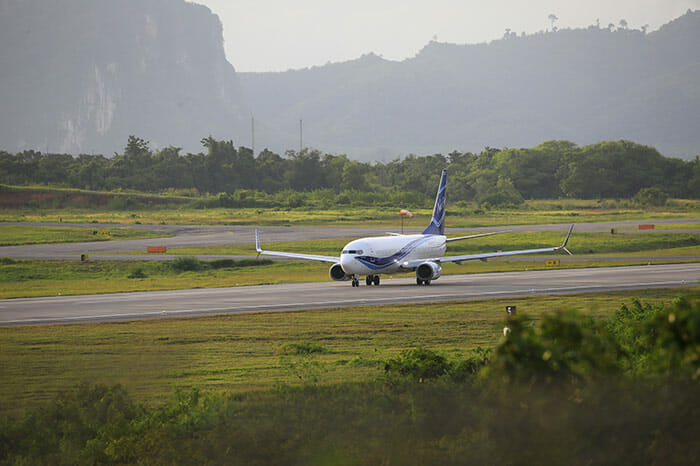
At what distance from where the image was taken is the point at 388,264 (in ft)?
168

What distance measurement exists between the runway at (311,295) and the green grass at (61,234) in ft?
185

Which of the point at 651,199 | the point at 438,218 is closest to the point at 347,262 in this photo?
the point at 438,218

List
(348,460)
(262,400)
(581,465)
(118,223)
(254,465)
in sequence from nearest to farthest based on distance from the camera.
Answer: (581,465) → (348,460) → (254,465) → (262,400) → (118,223)

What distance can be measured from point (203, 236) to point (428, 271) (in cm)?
5944

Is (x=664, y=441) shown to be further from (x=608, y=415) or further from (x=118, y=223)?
(x=118, y=223)

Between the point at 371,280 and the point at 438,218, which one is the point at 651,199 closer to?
the point at 438,218

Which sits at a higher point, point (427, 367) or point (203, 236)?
point (427, 367)

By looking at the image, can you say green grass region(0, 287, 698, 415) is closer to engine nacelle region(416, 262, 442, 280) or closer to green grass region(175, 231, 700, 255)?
engine nacelle region(416, 262, 442, 280)

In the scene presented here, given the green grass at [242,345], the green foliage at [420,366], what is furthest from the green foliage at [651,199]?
the green foliage at [420,366]

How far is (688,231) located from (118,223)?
91.0m

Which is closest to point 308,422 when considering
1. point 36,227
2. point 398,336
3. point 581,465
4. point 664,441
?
point 581,465

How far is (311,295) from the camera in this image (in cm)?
4488

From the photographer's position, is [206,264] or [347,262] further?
[206,264]

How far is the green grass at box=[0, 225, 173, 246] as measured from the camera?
98688 millimetres
